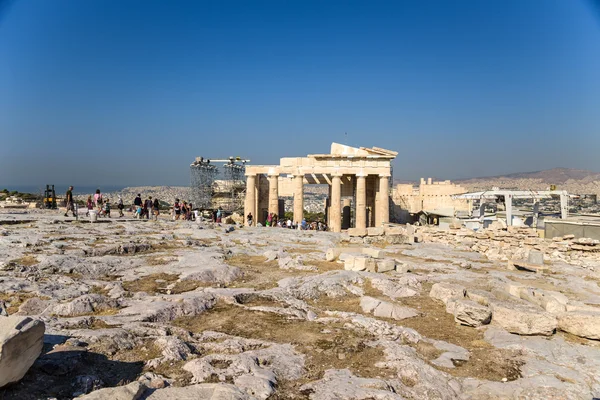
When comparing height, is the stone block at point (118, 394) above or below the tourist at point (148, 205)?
below

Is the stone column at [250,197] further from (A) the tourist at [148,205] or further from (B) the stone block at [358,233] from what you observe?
(B) the stone block at [358,233]

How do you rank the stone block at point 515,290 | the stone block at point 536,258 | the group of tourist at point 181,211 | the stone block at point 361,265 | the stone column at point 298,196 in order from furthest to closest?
the stone column at point 298,196, the group of tourist at point 181,211, the stone block at point 536,258, the stone block at point 361,265, the stone block at point 515,290

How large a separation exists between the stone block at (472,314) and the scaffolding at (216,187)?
34550mm

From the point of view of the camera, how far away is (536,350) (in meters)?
6.19

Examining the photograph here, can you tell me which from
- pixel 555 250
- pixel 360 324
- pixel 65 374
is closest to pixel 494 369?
pixel 360 324

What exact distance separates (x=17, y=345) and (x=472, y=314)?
6695 millimetres

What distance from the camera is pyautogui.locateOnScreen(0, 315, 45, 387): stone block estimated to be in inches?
146

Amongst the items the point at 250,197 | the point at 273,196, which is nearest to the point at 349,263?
the point at 273,196

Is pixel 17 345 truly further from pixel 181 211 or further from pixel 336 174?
pixel 336 174

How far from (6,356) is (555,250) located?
17745 millimetres

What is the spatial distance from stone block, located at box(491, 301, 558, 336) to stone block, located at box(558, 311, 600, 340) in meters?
0.22

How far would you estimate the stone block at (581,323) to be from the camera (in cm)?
663

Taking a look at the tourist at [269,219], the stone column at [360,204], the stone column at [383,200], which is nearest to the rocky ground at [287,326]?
the tourist at [269,219]

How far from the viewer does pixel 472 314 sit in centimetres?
732
